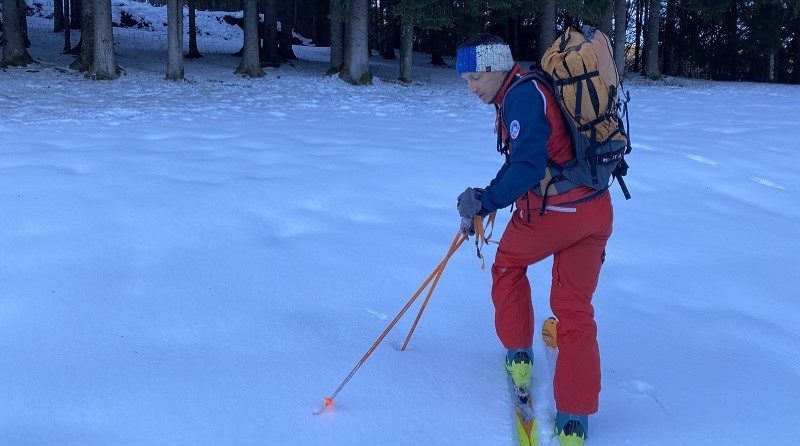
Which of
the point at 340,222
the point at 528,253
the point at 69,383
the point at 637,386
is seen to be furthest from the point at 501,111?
the point at 340,222

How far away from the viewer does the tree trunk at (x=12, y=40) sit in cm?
1941

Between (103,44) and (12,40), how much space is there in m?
4.46

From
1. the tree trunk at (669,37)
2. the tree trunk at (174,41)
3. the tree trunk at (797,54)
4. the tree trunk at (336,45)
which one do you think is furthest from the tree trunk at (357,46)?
the tree trunk at (797,54)

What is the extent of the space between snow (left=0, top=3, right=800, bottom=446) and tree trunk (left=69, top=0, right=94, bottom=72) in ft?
38.6

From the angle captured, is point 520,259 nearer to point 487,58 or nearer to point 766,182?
point 487,58

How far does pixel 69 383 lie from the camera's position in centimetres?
297

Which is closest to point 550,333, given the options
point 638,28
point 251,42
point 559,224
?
point 559,224

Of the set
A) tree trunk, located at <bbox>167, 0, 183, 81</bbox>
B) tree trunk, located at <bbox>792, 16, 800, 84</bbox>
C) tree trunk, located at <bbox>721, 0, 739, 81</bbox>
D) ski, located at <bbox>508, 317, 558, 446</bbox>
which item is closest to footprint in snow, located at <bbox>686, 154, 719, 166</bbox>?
ski, located at <bbox>508, 317, 558, 446</bbox>

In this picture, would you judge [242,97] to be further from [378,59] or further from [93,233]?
[378,59]

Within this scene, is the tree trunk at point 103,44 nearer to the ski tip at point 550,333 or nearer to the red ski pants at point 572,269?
the ski tip at point 550,333

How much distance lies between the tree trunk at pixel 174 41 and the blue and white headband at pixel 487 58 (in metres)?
16.7

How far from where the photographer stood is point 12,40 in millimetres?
19578

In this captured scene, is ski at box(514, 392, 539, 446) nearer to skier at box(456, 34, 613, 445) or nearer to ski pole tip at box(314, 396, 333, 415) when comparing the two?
skier at box(456, 34, 613, 445)

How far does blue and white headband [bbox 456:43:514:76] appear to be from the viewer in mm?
2709
